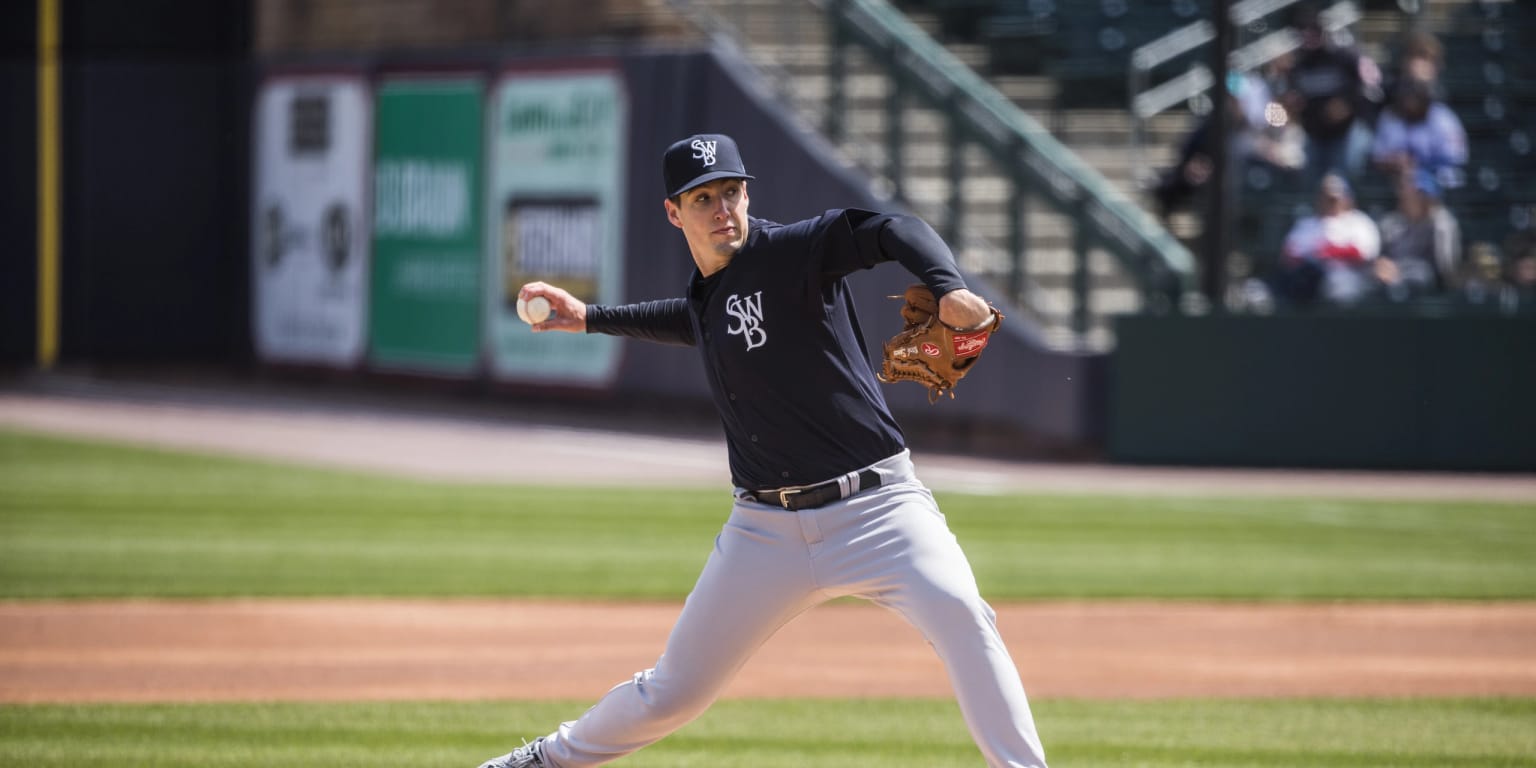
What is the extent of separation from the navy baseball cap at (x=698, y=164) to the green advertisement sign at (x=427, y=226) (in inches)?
695

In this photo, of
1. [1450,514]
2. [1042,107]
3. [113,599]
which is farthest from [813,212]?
[113,599]

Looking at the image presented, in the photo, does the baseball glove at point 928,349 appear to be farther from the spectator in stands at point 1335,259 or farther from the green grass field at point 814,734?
the spectator in stands at point 1335,259

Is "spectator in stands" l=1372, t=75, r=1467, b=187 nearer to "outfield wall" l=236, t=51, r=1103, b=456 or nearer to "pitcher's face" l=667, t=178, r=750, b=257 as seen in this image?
"outfield wall" l=236, t=51, r=1103, b=456

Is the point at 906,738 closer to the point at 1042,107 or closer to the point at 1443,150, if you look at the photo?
the point at 1443,150

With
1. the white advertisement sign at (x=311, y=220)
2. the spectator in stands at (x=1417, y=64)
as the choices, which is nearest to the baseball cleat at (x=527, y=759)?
the spectator in stands at (x=1417, y=64)

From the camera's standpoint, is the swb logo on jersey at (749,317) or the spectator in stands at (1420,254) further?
the spectator in stands at (1420,254)

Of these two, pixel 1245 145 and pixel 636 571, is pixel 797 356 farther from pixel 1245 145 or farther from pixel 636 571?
pixel 1245 145

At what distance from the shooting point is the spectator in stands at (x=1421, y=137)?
17062mm

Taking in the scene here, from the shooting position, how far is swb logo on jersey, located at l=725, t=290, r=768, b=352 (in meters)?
4.90

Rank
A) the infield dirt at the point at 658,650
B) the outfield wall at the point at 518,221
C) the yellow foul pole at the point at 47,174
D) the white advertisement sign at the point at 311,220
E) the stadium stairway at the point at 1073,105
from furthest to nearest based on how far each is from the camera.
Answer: the yellow foul pole at the point at 47,174 < the white advertisement sign at the point at 311,220 < the outfield wall at the point at 518,221 < the stadium stairway at the point at 1073,105 < the infield dirt at the point at 658,650

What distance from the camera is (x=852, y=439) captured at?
4914 mm

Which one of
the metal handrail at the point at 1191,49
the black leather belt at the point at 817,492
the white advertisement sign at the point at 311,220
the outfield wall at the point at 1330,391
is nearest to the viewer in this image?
the black leather belt at the point at 817,492

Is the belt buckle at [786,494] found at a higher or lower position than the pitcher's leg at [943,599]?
higher

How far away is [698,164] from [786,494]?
0.89m
